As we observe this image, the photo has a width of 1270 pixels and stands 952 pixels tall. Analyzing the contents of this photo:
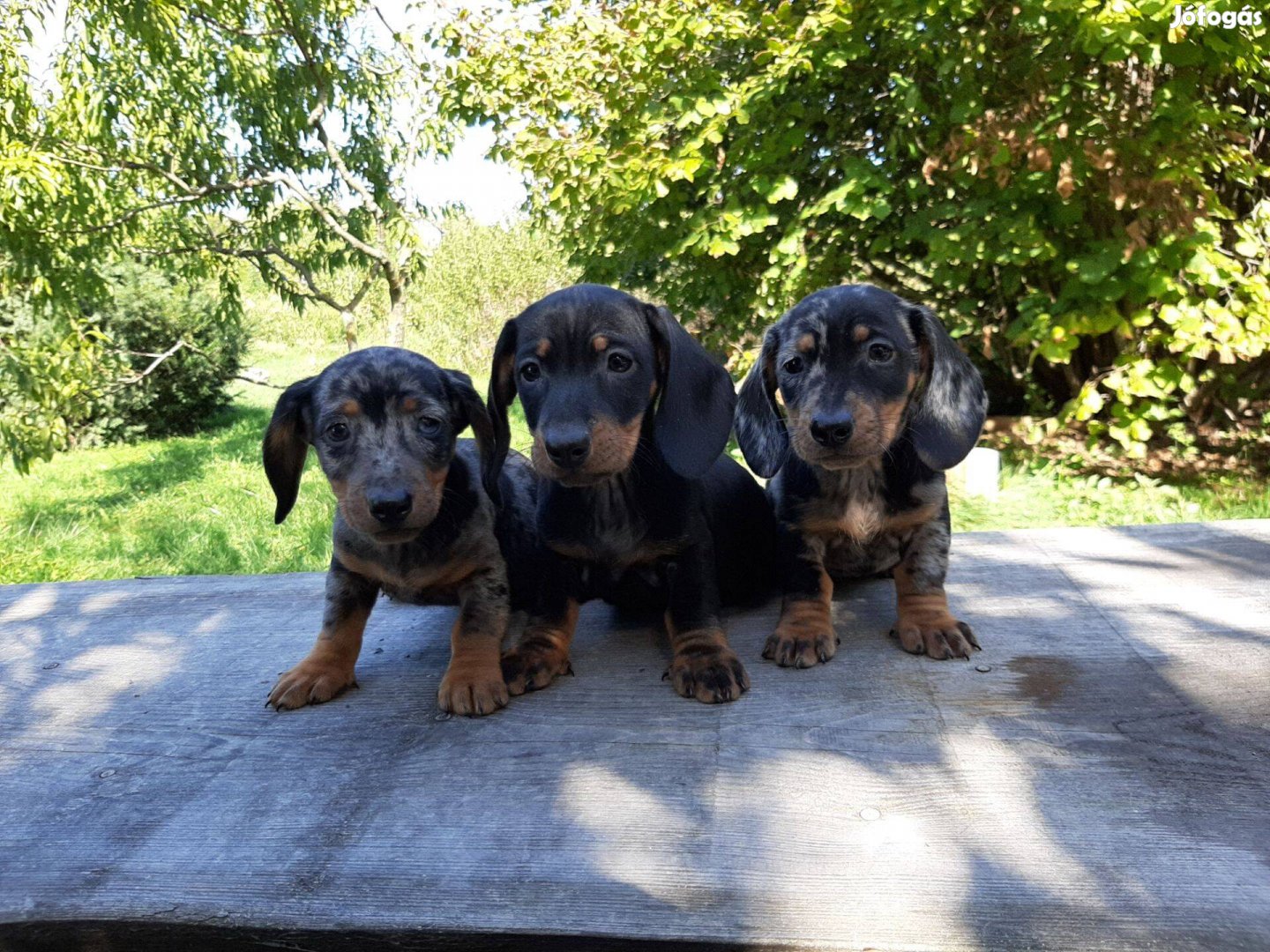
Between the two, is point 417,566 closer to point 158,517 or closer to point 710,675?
point 710,675

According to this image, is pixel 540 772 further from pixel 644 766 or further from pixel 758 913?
pixel 758 913

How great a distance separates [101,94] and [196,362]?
6.76m

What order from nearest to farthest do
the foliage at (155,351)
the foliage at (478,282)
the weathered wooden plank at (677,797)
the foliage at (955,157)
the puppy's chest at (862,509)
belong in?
the weathered wooden plank at (677,797) < the puppy's chest at (862,509) < the foliage at (955,157) < the foliage at (155,351) < the foliage at (478,282)

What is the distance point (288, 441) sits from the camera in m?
2.70

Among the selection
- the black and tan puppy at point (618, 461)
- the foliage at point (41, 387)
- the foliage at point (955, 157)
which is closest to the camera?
the black and tan puppy at point (618, 461)

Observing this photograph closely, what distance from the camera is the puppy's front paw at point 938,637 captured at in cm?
271

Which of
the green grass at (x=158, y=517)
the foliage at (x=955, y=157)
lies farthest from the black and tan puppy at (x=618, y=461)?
the green grass at (x=158, y=517)

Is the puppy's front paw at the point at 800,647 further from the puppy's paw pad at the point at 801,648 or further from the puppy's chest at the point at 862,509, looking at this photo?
the puppy's chest at the point at 862,509

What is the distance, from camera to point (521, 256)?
1714cm

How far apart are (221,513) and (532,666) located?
5.95 metres

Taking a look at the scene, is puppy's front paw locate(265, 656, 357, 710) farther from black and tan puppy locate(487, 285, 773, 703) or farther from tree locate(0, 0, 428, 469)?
tree locate(0, 0, 428, 469)

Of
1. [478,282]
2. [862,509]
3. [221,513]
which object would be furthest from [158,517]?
[478,282]

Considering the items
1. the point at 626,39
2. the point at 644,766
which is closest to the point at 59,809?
the point at 644,766

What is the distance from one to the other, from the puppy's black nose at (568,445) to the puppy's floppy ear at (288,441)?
806 mm
